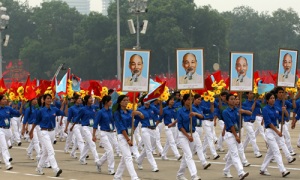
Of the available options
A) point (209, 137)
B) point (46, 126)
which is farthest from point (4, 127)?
point (209, 137)

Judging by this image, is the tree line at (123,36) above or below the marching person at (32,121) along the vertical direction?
above

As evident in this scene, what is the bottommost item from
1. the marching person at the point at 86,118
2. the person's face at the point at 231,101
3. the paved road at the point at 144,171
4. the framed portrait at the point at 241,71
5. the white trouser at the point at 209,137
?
the paved road at the point at 144,171

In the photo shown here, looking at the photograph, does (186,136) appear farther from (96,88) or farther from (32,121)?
(32,121)

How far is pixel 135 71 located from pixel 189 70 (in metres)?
1.17

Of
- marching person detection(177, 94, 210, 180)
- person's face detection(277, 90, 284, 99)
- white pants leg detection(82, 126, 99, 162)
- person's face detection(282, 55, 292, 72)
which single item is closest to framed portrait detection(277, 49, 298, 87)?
person's face detection(282, 55, 292, 72)

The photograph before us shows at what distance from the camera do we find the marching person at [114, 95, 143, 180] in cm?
1775

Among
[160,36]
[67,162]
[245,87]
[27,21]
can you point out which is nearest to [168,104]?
[67,162]

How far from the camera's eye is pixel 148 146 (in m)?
21.2

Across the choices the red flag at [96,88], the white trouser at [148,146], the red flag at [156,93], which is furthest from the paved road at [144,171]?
the red flag at [96,88]

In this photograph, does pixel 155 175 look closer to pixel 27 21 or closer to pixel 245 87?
pixel 245 87

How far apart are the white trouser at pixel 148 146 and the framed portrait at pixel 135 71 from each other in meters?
2.90

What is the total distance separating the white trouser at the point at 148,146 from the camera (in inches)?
832

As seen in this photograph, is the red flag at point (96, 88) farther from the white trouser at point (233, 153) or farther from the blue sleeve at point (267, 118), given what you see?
the blue sleeve at point (267, 118)

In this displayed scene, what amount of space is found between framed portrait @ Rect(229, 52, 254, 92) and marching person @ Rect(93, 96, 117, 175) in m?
2.90
